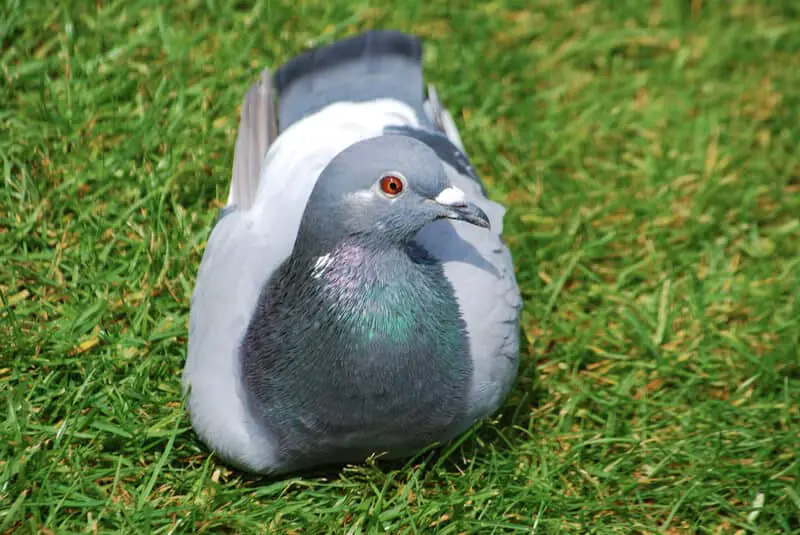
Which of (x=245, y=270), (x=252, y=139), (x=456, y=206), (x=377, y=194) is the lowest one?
(x=245, y=270)

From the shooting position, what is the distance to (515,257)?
5.00m

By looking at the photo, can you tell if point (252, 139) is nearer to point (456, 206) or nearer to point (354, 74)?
point (354, 74)

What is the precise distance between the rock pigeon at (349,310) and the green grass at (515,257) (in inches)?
10.6

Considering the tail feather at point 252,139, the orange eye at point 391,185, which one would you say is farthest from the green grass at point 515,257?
the orange eye at point 391,185

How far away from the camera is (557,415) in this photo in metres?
4.48

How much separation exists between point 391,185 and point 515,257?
1.71 meters

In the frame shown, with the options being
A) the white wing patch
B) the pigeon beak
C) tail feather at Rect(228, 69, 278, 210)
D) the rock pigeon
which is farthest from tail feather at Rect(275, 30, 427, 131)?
the pigeon beak

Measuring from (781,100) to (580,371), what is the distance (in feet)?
7.73

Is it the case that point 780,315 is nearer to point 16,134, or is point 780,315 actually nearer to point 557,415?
point 557,415

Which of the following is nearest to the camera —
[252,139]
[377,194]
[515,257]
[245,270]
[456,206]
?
[377,194]

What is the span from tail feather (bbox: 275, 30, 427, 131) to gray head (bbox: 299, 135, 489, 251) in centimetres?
133

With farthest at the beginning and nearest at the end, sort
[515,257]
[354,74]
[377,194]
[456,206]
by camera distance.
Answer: [515,257] → [354,74] → [456,206] → [377,194]

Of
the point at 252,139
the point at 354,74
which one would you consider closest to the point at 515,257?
the point at 354,74

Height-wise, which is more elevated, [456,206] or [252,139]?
[456,206]
